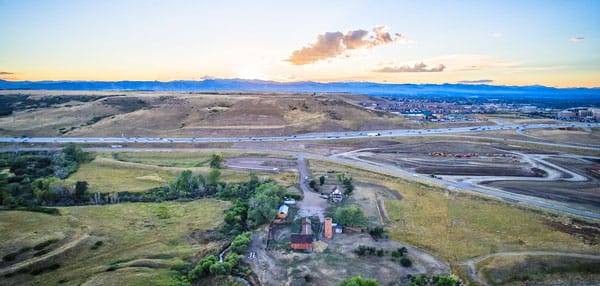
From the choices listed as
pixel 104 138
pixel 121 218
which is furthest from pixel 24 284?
pixel 104 138

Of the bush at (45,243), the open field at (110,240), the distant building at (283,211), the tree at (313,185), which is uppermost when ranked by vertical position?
the tree at (313,185)

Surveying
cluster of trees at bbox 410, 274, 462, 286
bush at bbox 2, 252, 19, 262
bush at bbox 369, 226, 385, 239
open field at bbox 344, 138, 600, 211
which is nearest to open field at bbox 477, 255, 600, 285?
cluster of trees at bbox 410, 274, 462, 286

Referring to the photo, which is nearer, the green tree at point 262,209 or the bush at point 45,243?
the bush at point 45,243

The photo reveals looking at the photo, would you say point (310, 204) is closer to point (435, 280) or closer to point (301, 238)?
point (301, 238)

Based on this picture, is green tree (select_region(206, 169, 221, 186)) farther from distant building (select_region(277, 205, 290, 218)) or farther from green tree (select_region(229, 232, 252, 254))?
green tree (select_region(229, 232, 252, 254))

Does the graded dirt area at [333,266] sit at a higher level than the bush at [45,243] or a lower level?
lower

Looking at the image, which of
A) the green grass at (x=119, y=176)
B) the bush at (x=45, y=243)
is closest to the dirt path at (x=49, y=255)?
the bush at (x=45, y=243)

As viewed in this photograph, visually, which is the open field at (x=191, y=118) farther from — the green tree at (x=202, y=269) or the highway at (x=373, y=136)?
the green tree at (x=202, y=269)
